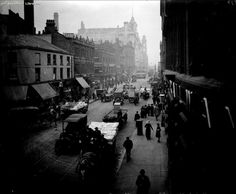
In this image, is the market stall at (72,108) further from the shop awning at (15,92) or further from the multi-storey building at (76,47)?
the multi-storey building at (76,47)

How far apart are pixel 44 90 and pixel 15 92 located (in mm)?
4668

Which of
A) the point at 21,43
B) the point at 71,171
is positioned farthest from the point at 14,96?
the point at 71,171

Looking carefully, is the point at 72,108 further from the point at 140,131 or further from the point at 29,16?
the point at 29,16

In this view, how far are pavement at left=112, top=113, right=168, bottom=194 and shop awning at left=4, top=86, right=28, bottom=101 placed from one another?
15.0 meters

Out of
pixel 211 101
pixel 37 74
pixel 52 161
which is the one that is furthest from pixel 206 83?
pixel 37 74

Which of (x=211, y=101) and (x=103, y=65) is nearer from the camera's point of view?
(x=211, y=101)

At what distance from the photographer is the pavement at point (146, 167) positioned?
1053cm

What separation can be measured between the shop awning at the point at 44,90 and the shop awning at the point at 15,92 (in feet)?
5.34

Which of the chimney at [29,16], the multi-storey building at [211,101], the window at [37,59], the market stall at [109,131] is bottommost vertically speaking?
the market stall at [109,131]

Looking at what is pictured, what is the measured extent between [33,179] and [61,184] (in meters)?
1.44

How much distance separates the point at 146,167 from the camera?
12805 millimetres

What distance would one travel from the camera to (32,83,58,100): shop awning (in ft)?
95.1

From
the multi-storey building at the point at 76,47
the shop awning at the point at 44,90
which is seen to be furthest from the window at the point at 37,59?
the multi-storey building at the point at 76,47

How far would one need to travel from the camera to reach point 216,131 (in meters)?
5.31
